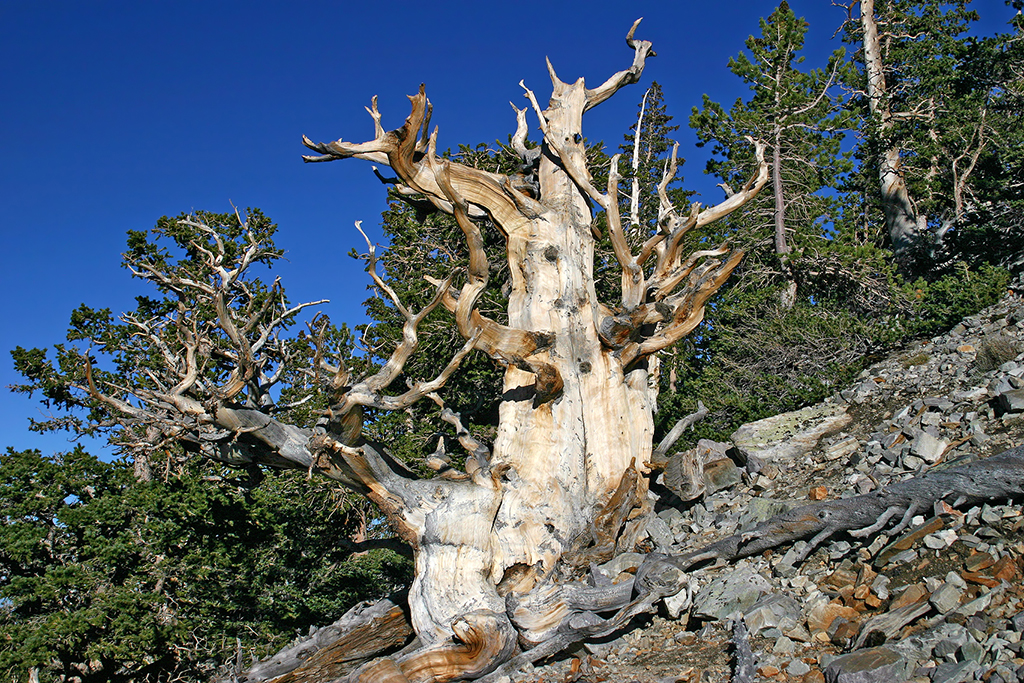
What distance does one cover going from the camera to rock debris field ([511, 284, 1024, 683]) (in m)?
4.06

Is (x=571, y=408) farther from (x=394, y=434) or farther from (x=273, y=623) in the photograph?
(x=273, y=623)

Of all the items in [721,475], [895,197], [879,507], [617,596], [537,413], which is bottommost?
[879,507]

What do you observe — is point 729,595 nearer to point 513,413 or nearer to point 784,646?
point 784,646

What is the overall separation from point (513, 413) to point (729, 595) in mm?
2893

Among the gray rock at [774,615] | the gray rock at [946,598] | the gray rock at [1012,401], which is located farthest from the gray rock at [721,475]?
the gray rock at [946,598]

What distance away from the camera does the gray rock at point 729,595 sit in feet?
16.9

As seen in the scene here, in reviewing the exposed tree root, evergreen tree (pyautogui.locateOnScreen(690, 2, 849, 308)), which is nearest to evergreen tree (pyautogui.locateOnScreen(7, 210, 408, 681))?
the exposed tree root

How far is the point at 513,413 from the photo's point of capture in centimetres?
740

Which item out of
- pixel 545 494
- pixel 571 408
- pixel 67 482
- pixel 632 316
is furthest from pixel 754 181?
pixel 67 482

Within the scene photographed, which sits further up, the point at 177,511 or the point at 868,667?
the point at 177,511

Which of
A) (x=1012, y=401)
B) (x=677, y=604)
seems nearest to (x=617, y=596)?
(x=677, y=604)

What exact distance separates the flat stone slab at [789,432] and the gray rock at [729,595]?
9.20 ft

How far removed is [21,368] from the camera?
13.2 meters

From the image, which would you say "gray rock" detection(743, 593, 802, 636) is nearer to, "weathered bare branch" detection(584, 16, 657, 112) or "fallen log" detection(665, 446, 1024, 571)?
"fallen log" detection(665, 446, 1024, 571)
